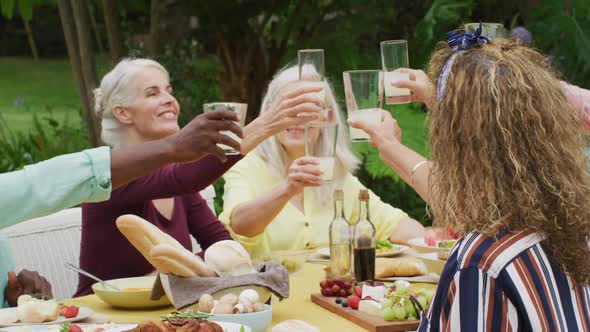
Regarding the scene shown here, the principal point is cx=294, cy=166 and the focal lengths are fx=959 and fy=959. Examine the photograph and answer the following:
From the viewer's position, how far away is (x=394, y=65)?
2.95m

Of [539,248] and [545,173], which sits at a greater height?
[545,173]

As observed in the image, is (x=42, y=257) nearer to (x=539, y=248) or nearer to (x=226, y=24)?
(x=539, y=248)

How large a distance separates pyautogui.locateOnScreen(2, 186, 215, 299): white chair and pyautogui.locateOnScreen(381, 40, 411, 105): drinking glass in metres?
1.66

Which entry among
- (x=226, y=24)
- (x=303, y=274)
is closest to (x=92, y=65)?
(x=226, y=24)

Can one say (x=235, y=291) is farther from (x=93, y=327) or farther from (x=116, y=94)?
(x=116, y=94)

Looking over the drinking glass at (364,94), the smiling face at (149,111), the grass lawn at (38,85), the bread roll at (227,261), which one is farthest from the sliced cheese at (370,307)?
the grass lawn at (38,85)

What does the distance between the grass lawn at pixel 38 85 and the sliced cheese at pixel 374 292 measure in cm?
952

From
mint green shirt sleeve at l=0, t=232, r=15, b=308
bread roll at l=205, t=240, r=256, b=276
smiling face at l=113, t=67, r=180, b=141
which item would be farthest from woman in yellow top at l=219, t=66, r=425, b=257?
bread roll at l=205, t=240, r=256, b=276

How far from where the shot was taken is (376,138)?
2.86m

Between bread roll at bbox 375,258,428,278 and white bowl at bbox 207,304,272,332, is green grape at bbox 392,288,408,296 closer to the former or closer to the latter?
white bowl at bbox 207,304,272,332

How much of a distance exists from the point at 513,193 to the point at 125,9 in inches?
257

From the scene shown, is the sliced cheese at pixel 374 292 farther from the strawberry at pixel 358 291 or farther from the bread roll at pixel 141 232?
the bread roll at pixel 141 232

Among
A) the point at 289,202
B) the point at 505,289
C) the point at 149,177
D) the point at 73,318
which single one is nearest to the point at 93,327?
the point at 73,318

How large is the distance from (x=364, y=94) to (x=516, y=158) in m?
1.04
